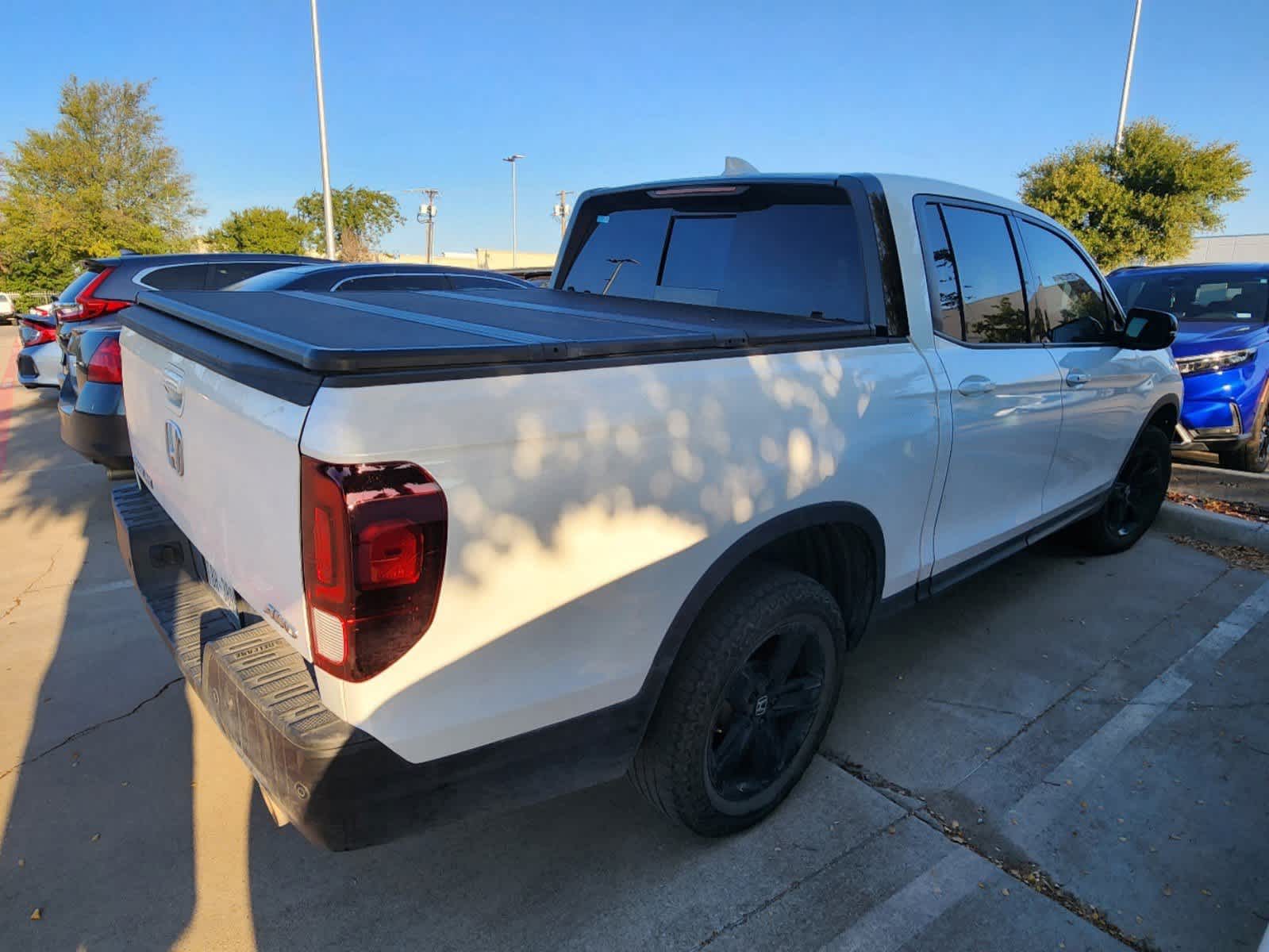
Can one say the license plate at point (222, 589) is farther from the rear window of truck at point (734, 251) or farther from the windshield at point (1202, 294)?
the windshield at point (1202, 294)

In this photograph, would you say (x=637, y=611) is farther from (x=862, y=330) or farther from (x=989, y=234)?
(x=989, y=234)

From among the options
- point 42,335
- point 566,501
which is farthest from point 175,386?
point 42,335

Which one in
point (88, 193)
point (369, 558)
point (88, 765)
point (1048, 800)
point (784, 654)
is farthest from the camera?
point (88, 193)

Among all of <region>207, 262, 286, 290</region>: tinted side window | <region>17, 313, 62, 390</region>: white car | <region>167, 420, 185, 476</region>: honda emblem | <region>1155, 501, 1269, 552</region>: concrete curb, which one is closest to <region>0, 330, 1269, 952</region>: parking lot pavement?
<region>167, 420, 185, 476</region>: honda emblem

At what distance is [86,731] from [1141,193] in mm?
26474

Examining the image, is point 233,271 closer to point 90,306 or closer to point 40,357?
point 90,306

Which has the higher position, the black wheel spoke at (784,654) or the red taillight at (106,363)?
the red taillight at (106,363)

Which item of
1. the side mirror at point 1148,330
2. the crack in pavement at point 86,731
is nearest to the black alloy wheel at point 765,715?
the crack in pavement at point 86,731

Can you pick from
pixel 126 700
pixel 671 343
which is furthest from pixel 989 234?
pixel 126 700

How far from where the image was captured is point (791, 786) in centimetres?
262

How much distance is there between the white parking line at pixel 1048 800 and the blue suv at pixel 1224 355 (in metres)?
2.90

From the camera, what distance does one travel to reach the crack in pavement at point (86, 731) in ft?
9.24

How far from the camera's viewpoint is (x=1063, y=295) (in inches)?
150

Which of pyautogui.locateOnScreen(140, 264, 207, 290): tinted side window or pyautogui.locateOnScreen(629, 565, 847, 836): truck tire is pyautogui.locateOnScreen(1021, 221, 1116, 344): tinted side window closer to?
pyautogui.locateOnScreen(629, 565, 847, 836): truck tire
